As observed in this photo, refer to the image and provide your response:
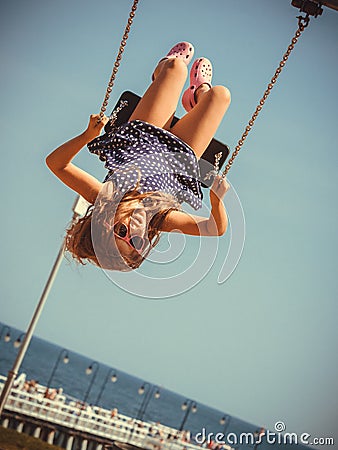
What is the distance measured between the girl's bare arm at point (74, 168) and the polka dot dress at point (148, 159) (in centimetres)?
11

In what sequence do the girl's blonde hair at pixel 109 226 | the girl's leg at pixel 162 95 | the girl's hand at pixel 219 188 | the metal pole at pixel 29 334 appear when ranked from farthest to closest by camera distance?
the metal pole at pixel 29 334
the girl's leg at pixel 162 95
the girl's hand at pixel 219 188
the girl's blonde hair at pixel 109 226

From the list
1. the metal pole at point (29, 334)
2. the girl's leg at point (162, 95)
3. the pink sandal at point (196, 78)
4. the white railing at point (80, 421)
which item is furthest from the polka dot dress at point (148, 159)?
the white railing at point (80, 421)

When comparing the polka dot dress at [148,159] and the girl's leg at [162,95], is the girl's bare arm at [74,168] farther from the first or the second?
the girl's leg at [162,95]

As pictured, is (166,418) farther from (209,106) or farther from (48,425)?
(209,106)

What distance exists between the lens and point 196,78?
14.3 ft

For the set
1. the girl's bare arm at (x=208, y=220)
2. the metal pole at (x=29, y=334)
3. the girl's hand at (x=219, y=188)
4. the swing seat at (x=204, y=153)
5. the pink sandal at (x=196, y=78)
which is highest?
the pink sandal at (x=196, y=78)

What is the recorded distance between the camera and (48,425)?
57.2ft

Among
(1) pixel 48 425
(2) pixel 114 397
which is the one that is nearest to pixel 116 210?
(1) pixel 48 425

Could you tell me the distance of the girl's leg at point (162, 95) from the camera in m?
3.78

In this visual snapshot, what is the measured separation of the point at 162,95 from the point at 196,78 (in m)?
0.65

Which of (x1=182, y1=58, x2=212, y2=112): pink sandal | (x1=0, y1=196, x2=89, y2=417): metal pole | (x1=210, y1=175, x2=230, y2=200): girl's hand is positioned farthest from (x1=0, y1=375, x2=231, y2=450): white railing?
(x1=210, y1=175, x2=230, y2=200): girl's hand

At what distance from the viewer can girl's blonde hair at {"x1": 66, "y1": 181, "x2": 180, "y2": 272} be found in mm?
3416

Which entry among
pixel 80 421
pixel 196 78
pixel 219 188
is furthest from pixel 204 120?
pixel 80 421

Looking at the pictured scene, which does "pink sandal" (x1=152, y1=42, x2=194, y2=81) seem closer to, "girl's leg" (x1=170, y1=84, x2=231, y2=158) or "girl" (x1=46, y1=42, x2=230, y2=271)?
"girl" (x1=46, y1=42, x2=230, y2=271)
